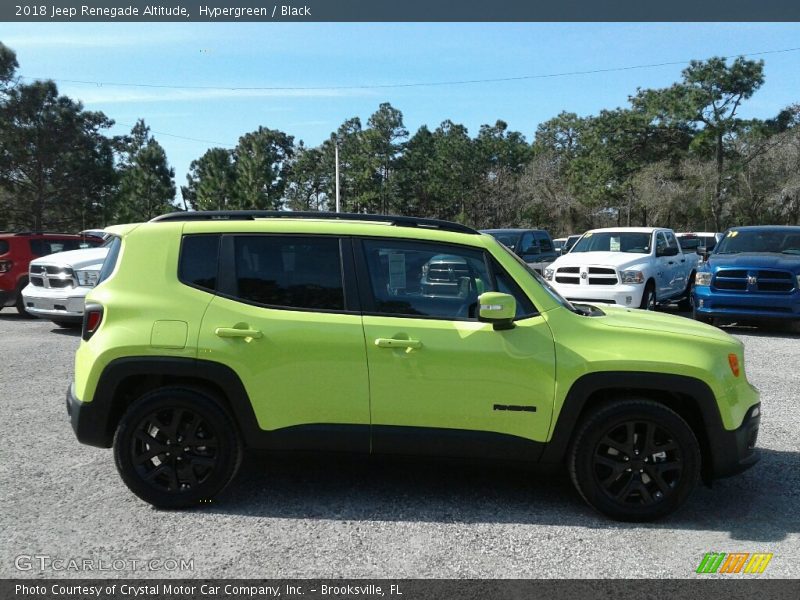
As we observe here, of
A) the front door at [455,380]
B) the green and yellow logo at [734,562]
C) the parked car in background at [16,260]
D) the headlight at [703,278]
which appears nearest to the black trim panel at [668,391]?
the front door at [455,380]

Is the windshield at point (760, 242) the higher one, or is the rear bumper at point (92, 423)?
the windshield at point (760, 242)

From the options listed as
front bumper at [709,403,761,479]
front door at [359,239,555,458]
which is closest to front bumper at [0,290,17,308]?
front door at [359,239,555,458]

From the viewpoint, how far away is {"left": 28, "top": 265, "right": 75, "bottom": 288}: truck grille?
11914 millimetres

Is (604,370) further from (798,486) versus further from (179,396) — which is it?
(179,396)

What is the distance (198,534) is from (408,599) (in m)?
1.35

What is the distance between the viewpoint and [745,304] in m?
11.6

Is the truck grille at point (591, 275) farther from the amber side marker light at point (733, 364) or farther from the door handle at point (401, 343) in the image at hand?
the door handle at point (401, 343)

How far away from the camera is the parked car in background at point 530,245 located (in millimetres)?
17188

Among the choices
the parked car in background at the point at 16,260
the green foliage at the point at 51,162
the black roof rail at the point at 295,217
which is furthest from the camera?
the green foliage at the point at 51,162

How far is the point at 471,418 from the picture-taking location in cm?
411

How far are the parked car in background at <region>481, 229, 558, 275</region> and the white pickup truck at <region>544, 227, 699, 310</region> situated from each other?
2.68m

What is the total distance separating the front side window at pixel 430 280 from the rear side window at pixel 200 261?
956mm

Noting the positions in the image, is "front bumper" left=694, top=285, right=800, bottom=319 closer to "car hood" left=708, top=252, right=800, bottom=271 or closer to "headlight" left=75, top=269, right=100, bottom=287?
"car hood" left=708, top=252, right=800, bottom=271

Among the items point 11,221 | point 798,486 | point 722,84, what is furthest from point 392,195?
point 798,486
